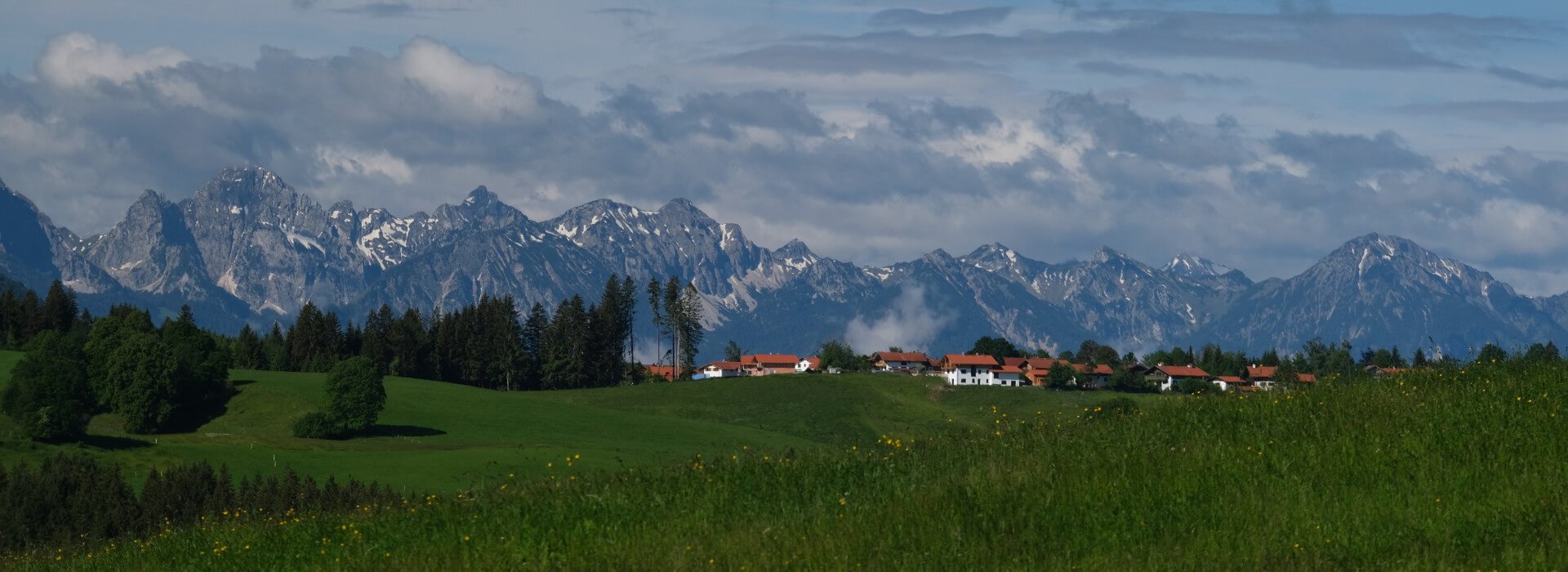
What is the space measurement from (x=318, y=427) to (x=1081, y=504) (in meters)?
104

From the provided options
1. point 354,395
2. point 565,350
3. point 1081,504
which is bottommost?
point 1081,504

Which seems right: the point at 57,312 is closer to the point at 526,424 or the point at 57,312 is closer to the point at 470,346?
the point at 470,346

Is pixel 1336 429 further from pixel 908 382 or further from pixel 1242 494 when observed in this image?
pixel 908 382

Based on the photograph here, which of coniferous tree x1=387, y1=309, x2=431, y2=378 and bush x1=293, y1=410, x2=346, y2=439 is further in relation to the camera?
coniferous tree x1=387, y1=309, x2=431, y2=378

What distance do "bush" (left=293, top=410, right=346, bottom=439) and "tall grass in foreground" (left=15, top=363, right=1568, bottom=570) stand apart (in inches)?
3716

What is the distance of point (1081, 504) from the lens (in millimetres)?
14875

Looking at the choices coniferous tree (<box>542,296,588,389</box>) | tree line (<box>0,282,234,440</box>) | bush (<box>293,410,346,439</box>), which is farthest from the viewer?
coniferous tree (<box>542,296,588,389</box>)

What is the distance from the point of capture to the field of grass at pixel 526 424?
86812mm

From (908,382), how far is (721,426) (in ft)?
137

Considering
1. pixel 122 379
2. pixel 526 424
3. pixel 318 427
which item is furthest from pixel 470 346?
pixel 318 427

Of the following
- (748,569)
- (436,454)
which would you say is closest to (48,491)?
(436,454)

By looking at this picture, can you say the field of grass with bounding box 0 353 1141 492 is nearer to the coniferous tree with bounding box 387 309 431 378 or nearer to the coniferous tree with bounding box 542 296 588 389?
the coniferous tree with bounding box 542 296 588 389

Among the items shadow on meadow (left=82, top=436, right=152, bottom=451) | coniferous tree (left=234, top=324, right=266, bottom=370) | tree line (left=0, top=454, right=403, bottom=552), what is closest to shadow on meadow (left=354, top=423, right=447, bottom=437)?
shadow on meadow (left=82, top=436, right=152, bottom=451)

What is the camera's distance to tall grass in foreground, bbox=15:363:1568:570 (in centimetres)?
1352
